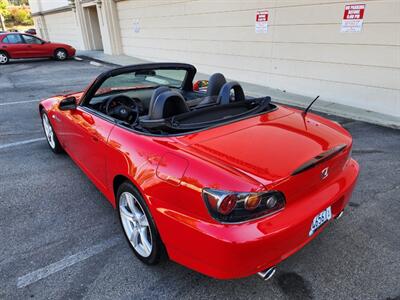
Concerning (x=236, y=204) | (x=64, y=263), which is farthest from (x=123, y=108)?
(x=236, y=204)

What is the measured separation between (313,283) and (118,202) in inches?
63.3

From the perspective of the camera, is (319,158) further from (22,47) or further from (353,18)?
(22,47)

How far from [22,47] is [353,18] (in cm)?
1490

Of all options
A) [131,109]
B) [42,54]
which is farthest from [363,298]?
[42,54]

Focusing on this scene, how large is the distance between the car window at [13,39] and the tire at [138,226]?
52.7 ft

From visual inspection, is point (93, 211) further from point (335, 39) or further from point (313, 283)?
point (335, 39)

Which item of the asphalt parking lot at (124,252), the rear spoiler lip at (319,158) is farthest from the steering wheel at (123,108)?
the rear spoiler lip at (319,158)

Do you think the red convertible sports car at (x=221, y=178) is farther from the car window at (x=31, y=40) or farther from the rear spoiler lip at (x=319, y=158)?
the car window at (x=31, y=40)

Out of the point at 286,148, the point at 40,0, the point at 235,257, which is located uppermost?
the point at 40,0

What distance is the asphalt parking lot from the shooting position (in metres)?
2.23

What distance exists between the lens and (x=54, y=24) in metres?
24.3

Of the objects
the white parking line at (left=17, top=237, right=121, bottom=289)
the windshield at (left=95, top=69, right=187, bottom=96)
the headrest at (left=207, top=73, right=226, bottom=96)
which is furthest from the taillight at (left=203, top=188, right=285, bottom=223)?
the windshield at (left=95, top=69, right=187, bottom=96)

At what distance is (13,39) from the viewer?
1527cm

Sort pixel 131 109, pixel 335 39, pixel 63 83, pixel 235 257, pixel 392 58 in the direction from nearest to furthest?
1. pixel 235 257
2. pixel 131 109
3. pixel 392 58
4. pixel 335 39
5. pixel 63 83
